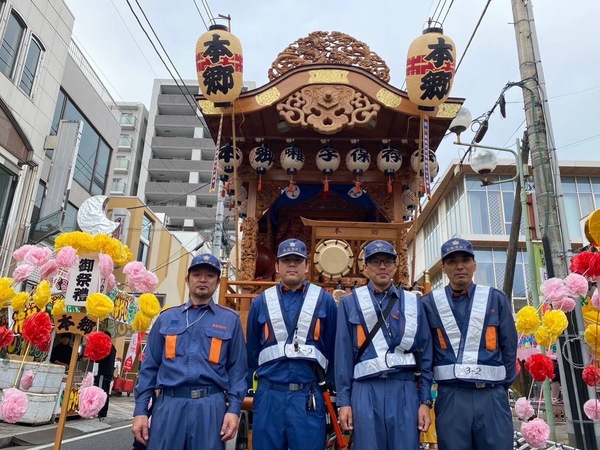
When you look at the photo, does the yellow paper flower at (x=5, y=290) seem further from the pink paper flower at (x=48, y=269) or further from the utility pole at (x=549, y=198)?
the utility pole at (x=549, y=198)

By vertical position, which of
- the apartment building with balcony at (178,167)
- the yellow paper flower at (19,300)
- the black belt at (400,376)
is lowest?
the black belt at (400,376)

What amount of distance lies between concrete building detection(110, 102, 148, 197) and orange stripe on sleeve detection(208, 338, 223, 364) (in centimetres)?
3908

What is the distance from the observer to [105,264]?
14.1 ft

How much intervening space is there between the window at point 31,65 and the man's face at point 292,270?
13323 millimetres

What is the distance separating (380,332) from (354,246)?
2962 mm

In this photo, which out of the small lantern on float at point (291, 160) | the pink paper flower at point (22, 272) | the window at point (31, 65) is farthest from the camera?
the window at point (31, 65)

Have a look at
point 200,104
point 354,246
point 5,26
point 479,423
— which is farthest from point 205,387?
point 5,26

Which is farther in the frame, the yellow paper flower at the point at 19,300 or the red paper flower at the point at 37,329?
the yellow paper flower at the point at 19,300

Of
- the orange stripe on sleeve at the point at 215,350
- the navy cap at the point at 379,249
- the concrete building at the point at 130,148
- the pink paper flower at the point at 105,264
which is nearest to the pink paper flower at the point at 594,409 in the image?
the navy cap at the point at 379,249

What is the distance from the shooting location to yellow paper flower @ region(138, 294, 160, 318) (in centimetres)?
428

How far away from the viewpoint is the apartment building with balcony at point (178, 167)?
4416cm

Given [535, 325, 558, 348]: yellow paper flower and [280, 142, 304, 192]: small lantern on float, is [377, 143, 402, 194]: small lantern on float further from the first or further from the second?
[535, 325, 558, 348]: yellow paper flower

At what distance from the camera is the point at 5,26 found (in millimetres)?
12375

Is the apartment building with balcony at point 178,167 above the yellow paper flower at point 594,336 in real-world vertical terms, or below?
above
